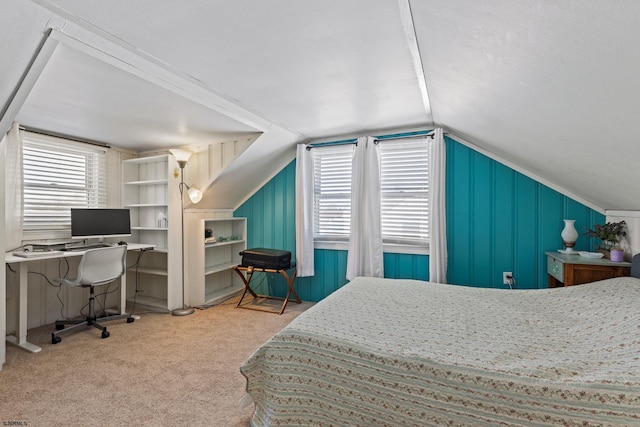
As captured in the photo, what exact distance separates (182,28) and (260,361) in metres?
1.76

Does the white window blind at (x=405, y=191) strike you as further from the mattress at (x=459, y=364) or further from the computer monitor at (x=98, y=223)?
the computer monitor at (x=98, y=223)

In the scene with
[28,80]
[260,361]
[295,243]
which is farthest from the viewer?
[295,243]

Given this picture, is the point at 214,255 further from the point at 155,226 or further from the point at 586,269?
the point at 586,269

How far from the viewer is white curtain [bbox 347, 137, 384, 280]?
139 inches

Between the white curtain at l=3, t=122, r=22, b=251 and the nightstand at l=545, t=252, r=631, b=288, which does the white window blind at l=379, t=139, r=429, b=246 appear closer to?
the nightstand at l=545, t=252, r=631, b=288

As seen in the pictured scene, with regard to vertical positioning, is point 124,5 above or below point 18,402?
above

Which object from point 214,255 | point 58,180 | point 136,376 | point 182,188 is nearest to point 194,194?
point 182,188

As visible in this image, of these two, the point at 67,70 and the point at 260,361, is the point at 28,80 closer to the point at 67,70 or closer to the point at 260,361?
the point at 67,70

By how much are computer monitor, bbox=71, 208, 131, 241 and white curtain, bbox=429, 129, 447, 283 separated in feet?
12.0

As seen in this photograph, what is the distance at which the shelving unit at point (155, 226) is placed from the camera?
146 inches

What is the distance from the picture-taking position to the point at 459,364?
4.15 feet

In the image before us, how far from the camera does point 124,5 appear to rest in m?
1.33

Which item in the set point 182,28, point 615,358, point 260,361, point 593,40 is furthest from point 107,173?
point 615,358

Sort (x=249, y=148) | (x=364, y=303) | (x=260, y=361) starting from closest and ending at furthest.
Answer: (x=260, y=361)
(x=364, y=303)
(x=249, y=148)
